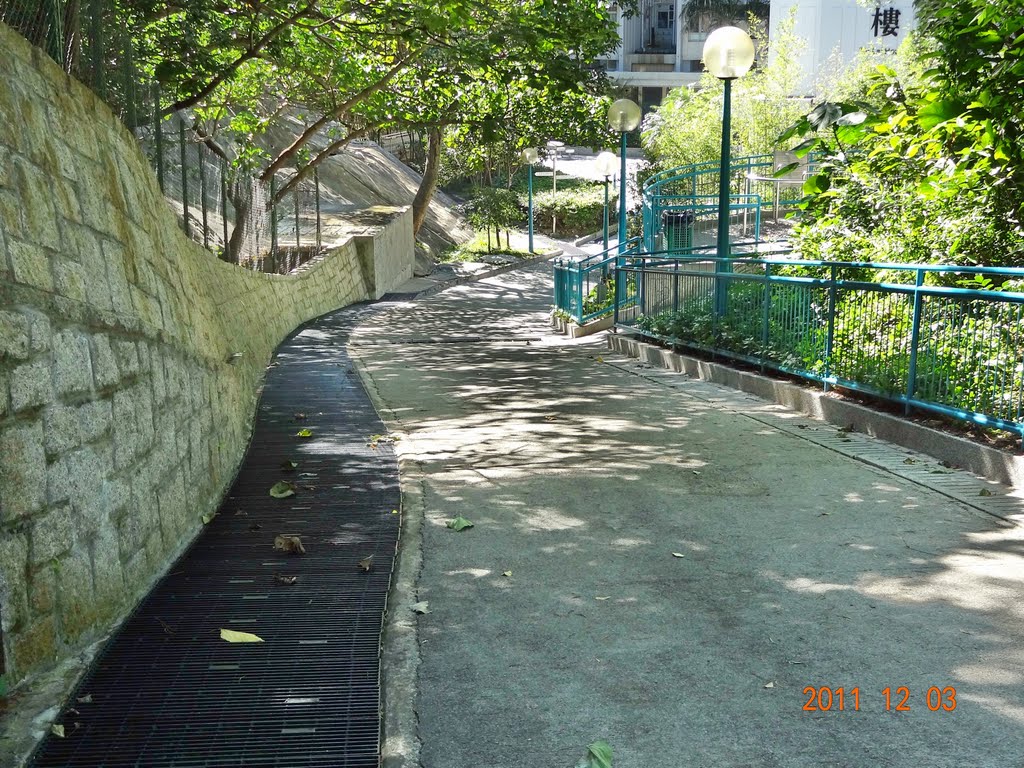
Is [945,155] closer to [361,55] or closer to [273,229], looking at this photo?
[273,229]

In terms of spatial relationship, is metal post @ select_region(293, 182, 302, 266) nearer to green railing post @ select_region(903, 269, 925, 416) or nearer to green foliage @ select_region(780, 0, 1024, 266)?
green foliage @ select_region(780, 0, 1024, 266)

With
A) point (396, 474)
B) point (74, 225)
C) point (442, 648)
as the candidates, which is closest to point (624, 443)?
point (396, 474)

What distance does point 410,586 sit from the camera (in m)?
4.99

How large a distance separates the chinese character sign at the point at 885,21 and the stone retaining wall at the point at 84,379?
51194mm

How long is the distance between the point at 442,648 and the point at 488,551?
4.37ft

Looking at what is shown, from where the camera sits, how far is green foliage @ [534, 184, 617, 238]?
4456cm

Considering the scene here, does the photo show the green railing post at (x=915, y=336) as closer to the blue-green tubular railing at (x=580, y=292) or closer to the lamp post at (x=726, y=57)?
the lamp post at (x=726, y=57)

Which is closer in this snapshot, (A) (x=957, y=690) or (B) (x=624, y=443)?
(A) (x=957, y=690)

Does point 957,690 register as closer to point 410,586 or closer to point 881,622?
point 881,622

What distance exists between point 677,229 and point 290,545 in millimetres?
16609

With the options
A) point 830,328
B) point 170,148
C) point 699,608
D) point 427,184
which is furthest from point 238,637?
point 427,184

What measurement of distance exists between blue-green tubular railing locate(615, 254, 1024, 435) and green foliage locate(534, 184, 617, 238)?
32.4 meters

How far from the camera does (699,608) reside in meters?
4.62
